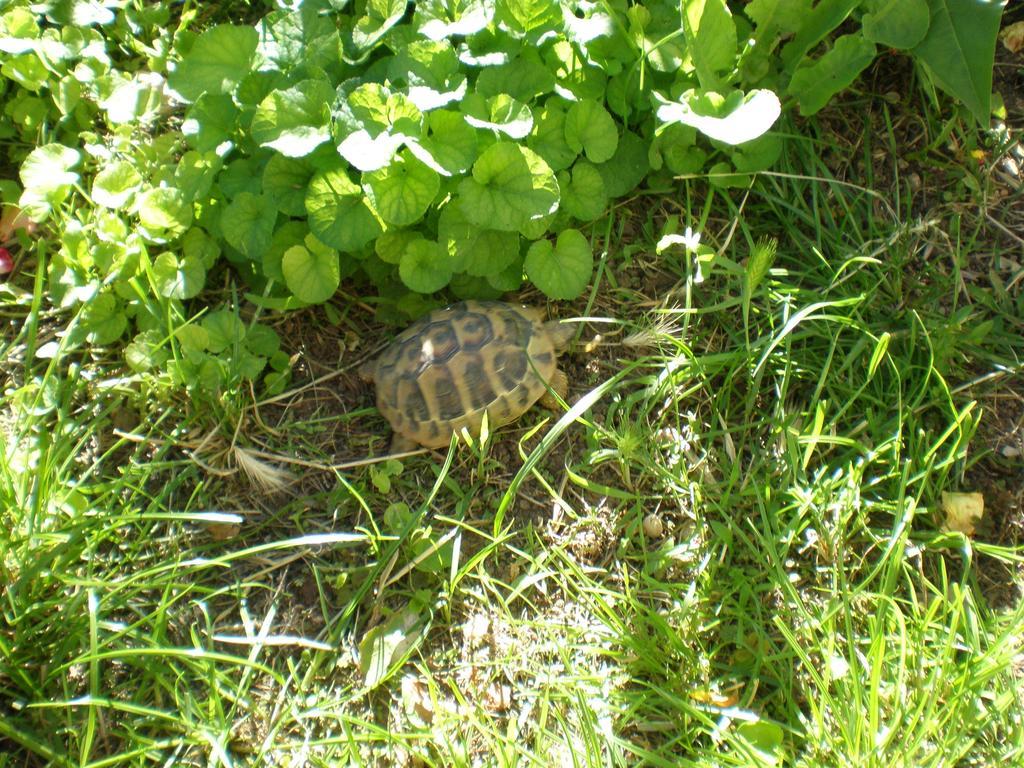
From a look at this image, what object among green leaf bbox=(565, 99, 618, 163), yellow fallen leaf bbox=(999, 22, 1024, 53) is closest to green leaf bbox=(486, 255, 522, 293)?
green leaf bbox=(565, 99, 618, 163)

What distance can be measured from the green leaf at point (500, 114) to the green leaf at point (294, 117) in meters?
0.37

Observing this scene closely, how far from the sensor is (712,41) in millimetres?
Answer: 2273

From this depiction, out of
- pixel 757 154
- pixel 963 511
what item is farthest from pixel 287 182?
pixel 963 511

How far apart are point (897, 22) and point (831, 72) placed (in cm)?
21

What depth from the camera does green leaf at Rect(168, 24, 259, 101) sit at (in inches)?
89.5

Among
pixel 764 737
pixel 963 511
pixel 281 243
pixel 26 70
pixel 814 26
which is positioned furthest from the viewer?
pixel 26 70

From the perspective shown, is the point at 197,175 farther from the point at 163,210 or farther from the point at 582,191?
the point at 582,191

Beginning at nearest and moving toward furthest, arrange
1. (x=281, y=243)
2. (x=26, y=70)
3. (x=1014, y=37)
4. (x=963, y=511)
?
(x=963, y=511) → (x=281, y=243) → (x=26, y=70) → (x=1014, y=37)

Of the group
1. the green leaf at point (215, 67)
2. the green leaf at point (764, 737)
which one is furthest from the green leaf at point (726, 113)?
the green leaf at point (764, 737)

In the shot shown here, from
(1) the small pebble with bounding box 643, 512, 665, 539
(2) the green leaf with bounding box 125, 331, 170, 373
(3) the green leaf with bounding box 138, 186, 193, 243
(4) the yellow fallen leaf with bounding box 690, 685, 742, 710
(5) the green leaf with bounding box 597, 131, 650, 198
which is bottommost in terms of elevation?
(4) the yellow fallen leaf with bounding box 690, 685, 742, 710

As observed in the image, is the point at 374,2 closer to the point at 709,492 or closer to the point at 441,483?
the point at 441,483

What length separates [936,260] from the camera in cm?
254

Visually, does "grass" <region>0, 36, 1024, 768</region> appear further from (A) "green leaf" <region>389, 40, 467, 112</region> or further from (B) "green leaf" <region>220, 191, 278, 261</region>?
(A) "green leaf" <region>389, 40, 467, 112</region>

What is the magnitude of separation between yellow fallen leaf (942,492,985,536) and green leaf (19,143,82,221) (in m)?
2.64
